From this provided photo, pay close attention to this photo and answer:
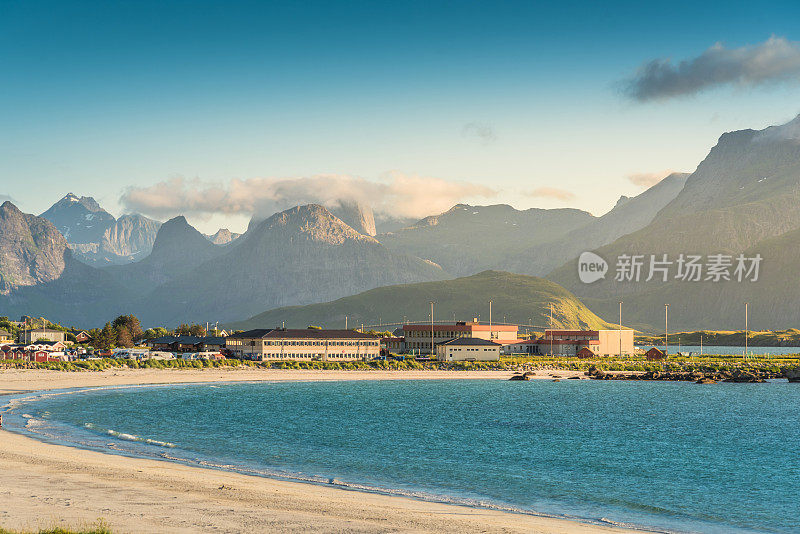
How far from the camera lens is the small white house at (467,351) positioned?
184m

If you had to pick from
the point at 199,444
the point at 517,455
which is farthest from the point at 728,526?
the point at 199,444

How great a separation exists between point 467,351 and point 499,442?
11872 centimetres

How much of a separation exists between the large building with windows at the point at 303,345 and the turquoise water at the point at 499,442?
56.3 meters

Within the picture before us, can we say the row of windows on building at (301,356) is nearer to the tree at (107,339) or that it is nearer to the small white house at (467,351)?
the small white house at (467,351)

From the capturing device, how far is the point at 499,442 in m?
67.1

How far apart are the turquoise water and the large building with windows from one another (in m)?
56.3

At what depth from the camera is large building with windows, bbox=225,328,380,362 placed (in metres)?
175

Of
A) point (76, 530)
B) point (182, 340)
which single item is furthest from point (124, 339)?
point (76, 530)

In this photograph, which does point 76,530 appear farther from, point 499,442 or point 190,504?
point 499,442

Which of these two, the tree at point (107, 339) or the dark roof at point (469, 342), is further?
the tree at point (107, 339)

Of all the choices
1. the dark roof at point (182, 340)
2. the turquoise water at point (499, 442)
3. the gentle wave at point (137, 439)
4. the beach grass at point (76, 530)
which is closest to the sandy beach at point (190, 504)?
the beach grass at point (76, 530)

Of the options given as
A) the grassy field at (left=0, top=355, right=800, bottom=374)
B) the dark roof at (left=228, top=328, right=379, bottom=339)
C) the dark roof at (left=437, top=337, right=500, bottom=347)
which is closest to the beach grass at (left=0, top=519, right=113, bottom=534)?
the grassy field at (left=0, top=355, right=800, bottom=374)

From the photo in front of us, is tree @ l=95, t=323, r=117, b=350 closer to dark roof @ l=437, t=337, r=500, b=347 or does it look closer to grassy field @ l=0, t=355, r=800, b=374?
grassy field @ l=0, t=355, r=800, b=374

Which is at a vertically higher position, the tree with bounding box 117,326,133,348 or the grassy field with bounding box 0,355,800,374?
the tree with bounding box 117,326,133,348
